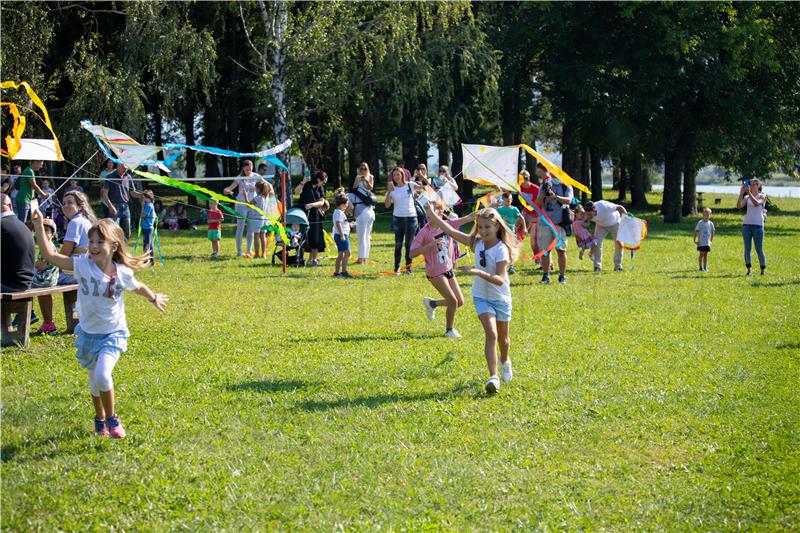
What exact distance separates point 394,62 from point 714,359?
21867mm

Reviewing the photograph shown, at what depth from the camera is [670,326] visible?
11.5 meters

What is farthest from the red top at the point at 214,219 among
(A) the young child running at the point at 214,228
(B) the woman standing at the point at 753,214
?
(B) the woman standing at the point at 753,214

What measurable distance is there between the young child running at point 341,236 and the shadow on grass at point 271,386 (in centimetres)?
777

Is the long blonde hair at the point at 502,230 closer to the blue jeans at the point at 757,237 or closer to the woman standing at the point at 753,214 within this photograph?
the woman standing at the point at 753,214

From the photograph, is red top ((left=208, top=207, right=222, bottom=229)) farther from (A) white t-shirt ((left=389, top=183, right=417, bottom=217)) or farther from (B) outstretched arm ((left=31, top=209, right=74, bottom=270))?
(B) outstretched arm ((left=31, top=209, right=74, bottom=270))

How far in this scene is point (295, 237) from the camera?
17.7 metres

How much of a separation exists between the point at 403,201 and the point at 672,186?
23364mm

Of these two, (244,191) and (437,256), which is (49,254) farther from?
(244,191)

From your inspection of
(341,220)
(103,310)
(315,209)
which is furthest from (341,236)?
(103,310)

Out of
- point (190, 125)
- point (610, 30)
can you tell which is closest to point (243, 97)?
point (190, 125)

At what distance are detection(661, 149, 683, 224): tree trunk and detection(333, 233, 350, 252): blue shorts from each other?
73.8 feet

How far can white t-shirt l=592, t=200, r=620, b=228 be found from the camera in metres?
18.1

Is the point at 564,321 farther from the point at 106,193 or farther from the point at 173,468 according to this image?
the point at 106,193

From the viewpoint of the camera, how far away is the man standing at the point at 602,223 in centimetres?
1794
